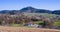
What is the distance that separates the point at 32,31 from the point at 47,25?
144 centimetres

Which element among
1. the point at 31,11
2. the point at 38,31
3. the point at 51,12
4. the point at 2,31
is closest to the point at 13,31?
the point at 2,31

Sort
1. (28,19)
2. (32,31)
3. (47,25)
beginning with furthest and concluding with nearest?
(28,19) < (47,25) < (32,31)

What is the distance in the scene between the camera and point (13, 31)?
3.75 m

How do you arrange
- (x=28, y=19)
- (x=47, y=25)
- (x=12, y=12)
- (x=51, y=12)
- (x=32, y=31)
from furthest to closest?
(x=51, y=12) → (x=12, y=12) → (x=28, y=19) → (x=47, y=25) → (x=32, y=31)

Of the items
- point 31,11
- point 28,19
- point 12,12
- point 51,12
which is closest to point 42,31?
point 28,19

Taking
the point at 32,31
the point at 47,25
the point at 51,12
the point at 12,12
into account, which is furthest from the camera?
the point at 51,12

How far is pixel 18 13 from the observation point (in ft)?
26.7

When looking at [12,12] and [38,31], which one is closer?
[38,31]

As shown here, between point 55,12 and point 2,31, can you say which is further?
point 55,12

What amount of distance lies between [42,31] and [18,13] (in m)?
4.61

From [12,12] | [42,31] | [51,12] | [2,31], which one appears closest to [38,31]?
[42,31]

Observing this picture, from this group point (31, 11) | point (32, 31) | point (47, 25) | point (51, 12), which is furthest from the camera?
point (51, 12)

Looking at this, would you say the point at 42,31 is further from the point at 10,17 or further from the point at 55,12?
the point at 55,12

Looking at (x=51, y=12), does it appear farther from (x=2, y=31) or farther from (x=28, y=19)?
(x=2, y=31)
